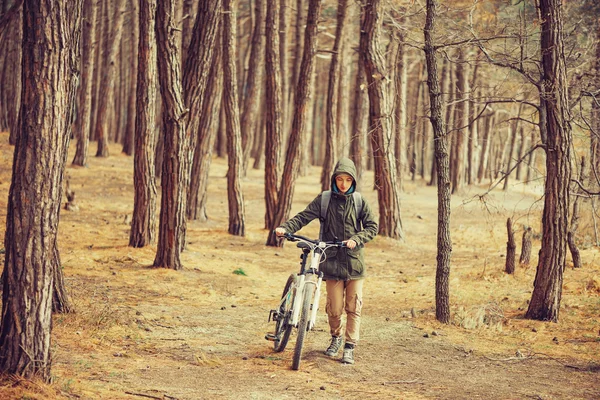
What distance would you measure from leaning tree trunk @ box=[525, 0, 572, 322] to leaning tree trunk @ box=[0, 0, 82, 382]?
691 cm

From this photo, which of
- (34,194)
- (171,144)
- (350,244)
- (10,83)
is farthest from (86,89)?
(34,194)

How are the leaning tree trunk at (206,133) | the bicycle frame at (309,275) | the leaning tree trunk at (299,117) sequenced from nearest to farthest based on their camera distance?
the bicycle frame at (309,275) < the leaning tree trunk at (299,117) < the leaning tree trunk at (206,133)

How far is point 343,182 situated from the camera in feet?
25.3

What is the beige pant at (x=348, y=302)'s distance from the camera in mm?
7867

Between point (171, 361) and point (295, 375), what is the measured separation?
55.7 inches

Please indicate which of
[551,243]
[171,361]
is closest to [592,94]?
[551,243]

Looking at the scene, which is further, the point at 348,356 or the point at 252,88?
the point at 252,88

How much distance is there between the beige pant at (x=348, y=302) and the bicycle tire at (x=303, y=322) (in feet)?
1.56

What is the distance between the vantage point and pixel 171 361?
300 inches

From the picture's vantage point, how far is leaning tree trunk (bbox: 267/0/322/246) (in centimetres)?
1644

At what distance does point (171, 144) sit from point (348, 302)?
5.54m

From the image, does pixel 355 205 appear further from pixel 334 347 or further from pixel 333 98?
pixel 333 98

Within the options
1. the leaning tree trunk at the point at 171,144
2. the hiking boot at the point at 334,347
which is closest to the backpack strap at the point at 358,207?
the hiking boot at the point at 334,347

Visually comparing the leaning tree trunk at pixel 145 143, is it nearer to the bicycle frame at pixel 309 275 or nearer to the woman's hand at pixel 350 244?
the bicycle frame at pixel 309 275
